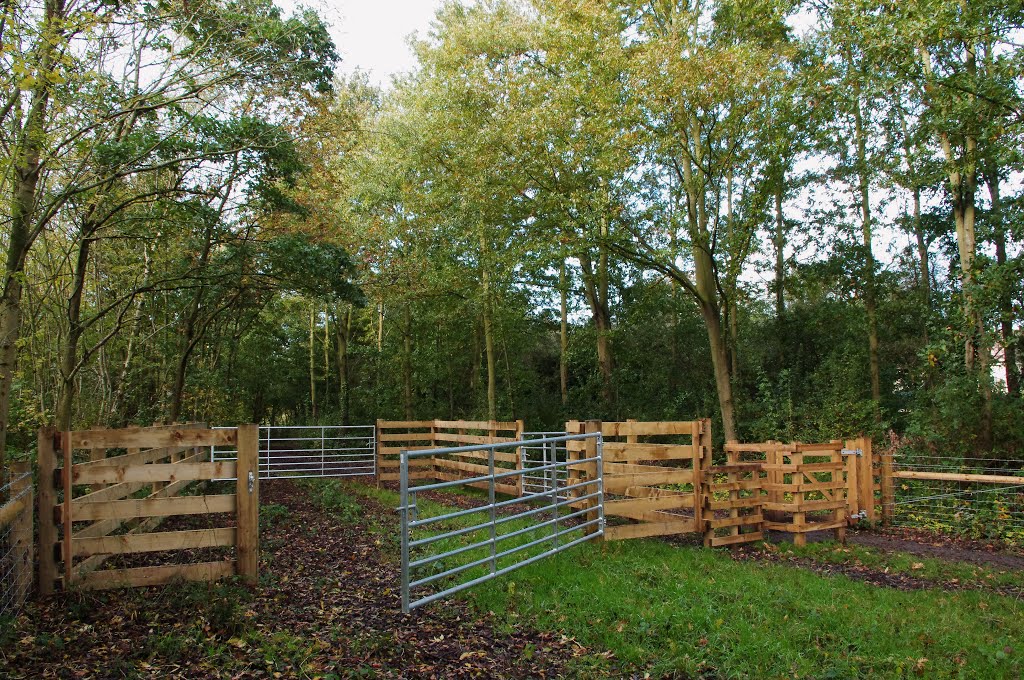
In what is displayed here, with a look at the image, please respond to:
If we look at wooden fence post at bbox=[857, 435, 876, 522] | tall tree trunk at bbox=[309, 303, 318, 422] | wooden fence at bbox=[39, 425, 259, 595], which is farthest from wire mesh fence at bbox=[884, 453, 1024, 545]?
tall tree trunk at bbox=[309, 303, 318, 422]

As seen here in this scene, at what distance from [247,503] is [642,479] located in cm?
392

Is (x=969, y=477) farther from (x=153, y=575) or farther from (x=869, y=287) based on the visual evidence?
(x=153, y=575)

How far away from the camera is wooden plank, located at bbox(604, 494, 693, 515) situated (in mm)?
6805

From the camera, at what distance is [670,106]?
12.0 meters

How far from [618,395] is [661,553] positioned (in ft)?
39.4

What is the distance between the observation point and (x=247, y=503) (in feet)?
17.5

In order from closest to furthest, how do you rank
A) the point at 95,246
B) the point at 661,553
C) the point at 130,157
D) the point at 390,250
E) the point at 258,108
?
the point at 661,553 < the point at 130,157 < the point at 258,108 < the point at 95,246 < the point at 390,250

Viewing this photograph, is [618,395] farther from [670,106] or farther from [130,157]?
[130,157]

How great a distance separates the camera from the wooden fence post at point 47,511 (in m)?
4.68

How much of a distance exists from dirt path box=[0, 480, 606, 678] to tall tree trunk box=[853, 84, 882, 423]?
1220cm

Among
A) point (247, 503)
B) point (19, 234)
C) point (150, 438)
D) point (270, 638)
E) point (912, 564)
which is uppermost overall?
point (19, 234)

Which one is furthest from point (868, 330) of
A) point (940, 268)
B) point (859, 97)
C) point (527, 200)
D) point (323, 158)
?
point (323, 158)

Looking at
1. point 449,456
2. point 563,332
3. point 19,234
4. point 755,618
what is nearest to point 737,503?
point 755,618

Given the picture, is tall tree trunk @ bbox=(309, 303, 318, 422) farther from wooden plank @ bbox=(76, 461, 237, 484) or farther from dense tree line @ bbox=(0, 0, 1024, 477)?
wooden plank @ bbox=(76, 461, 237, 484)
